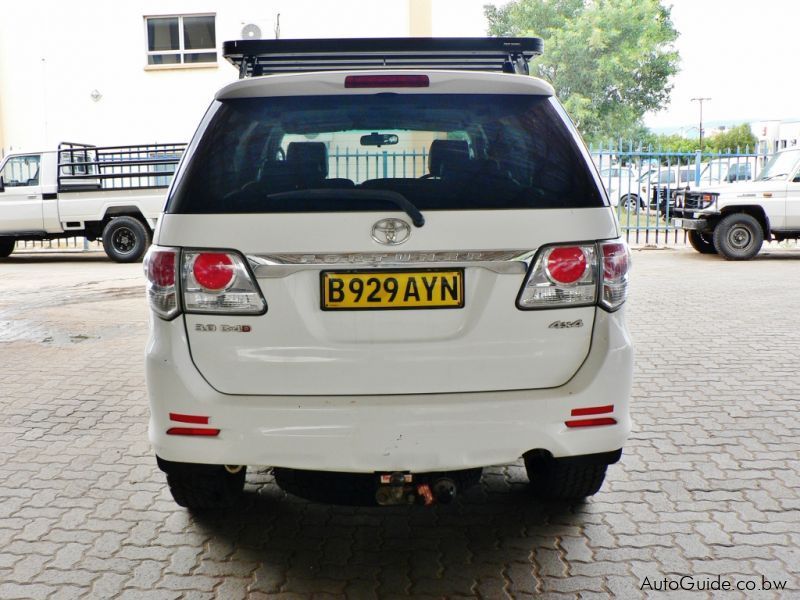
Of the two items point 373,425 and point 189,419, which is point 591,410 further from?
point 189,419

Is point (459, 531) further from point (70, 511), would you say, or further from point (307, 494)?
point (70, 511)

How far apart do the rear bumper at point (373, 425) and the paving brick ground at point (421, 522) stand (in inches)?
19.3

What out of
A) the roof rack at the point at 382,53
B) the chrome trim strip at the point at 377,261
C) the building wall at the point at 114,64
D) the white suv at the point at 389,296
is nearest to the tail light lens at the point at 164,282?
the white suv at the point at 389,296

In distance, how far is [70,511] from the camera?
3.81m

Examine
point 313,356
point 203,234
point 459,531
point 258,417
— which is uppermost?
A: point 203,234

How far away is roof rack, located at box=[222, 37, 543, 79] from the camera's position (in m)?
4.52

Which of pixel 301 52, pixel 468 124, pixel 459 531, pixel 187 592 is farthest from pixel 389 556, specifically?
pixel 301 52

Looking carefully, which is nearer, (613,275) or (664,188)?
(613,275)

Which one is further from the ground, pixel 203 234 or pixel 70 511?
pixel 203 234

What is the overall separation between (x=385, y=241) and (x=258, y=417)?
0.70 m

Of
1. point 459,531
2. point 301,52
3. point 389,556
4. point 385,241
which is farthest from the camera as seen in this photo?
point 301,52

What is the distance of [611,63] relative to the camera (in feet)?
138

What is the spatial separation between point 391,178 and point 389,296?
421 mm

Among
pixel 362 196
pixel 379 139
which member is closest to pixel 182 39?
pixel 379 139
